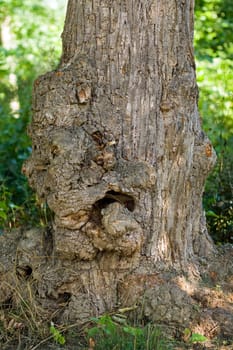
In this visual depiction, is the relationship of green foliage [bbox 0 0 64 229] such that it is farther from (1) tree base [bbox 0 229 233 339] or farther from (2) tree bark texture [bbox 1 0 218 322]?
(2) tree bark texture [bbox 1 0 218 322]

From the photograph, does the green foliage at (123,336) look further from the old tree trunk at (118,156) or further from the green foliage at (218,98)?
the green foliage at (218,98)

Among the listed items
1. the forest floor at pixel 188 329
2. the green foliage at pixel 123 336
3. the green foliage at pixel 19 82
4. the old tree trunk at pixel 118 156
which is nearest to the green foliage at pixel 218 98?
the forest floor at pixel 188 329

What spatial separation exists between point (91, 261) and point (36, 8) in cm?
1295

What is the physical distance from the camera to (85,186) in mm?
4539

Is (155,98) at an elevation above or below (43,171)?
above

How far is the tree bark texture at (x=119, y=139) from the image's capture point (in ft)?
15.2

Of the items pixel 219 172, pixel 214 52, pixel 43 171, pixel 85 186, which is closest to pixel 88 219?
pixel 85 186

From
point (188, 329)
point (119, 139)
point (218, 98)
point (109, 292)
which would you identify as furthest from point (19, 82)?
point (188, 329)

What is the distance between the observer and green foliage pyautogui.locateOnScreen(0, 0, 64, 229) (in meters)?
6.81

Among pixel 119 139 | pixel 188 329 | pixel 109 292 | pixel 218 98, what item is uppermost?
pixel 119 139

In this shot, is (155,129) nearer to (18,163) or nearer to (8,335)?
(8,335)

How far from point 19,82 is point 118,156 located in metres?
5.54

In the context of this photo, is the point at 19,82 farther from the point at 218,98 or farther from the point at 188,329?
the point at 188,329

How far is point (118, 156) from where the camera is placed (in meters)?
4.73
